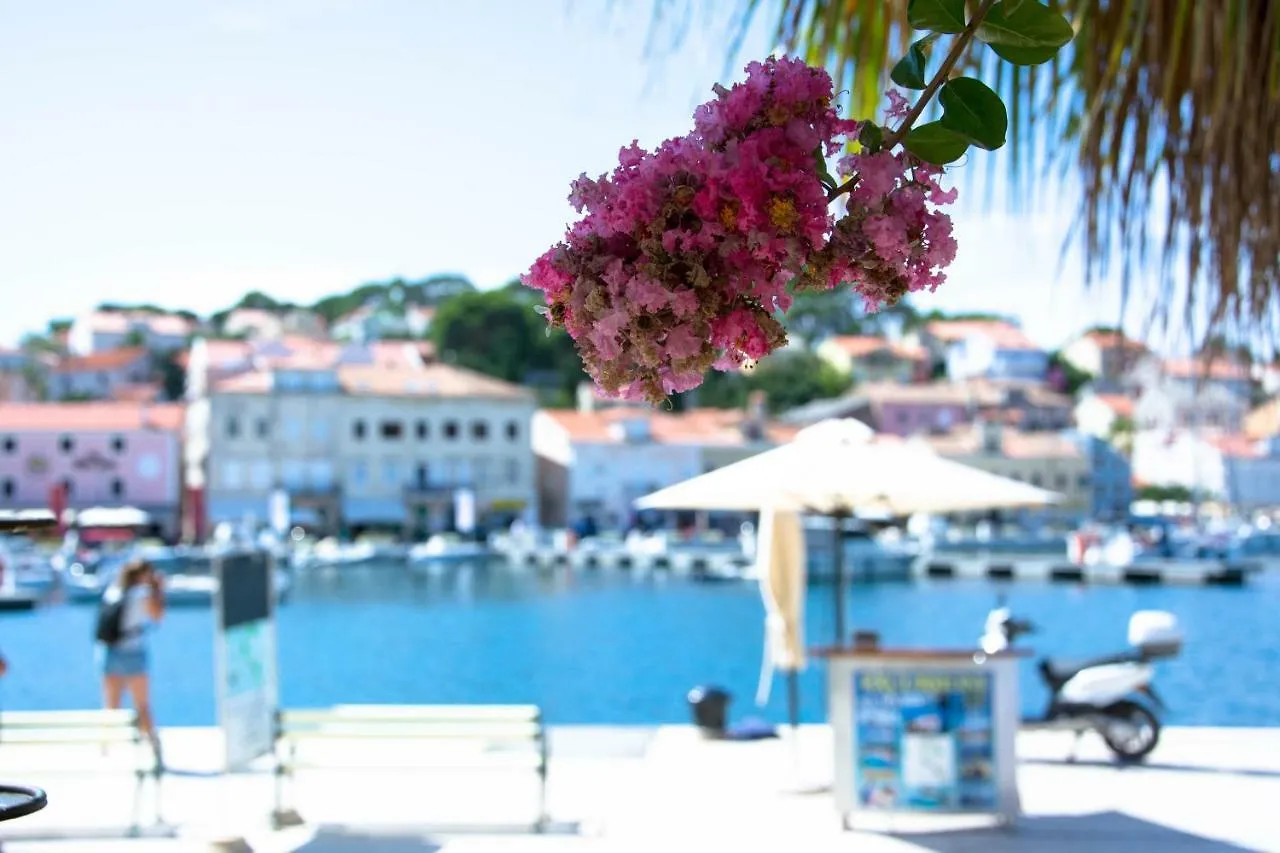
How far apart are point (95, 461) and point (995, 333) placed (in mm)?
78200

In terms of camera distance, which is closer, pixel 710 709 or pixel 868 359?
pixel 710 709

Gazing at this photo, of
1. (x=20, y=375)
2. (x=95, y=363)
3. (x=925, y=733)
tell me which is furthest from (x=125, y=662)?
(x=95, y=363)

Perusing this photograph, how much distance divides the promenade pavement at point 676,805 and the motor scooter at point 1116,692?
0.17 metres

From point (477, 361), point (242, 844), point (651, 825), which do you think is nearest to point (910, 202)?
point (242, 844)

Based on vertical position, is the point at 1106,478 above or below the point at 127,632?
above

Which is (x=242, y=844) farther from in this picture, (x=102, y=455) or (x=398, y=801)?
(x=102, y=455)

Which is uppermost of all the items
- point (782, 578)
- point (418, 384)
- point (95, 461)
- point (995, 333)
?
point (995, 333)

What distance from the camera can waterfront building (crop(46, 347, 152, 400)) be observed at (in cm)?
11681

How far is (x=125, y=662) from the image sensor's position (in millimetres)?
10125

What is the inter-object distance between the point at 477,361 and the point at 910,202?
110589 millimetres

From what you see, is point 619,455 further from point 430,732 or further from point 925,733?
point 925,733

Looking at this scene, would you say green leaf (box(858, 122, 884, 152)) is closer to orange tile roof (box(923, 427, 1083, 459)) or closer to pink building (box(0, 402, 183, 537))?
pink building (box(0, 402, 183, 537))

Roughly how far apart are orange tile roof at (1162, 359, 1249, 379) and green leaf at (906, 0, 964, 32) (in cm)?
171

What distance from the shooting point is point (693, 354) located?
1683mm
